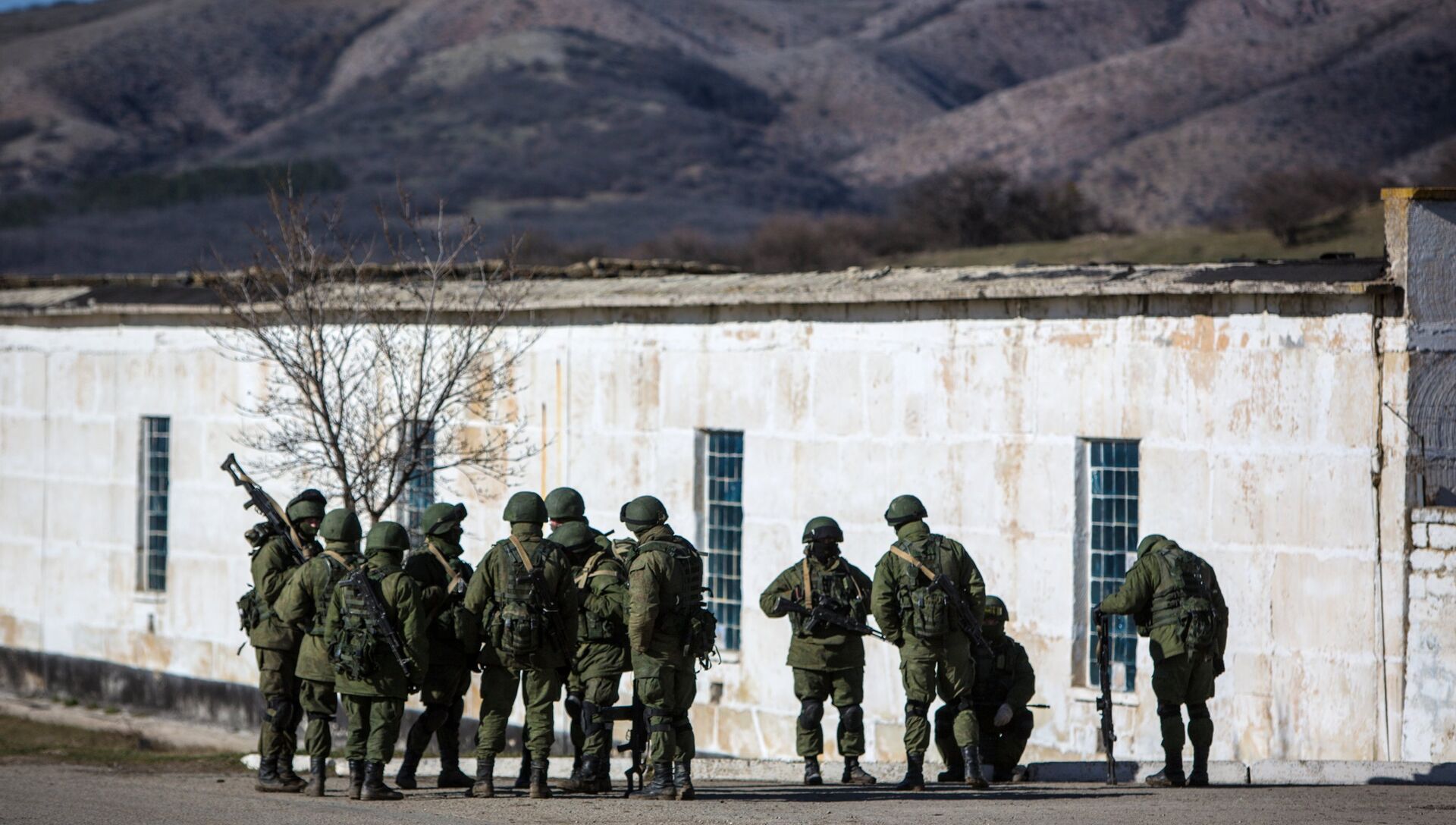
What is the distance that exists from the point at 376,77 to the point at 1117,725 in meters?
99.2

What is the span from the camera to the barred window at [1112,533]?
1445cm

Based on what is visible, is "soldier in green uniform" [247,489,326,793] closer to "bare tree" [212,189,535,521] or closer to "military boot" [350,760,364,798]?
"military boot" [350,760,364,798]

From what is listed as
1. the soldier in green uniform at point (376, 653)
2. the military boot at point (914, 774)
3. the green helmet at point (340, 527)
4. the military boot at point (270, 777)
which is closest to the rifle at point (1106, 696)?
the military boot at point (914, 774)

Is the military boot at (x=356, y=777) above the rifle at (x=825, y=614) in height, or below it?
below

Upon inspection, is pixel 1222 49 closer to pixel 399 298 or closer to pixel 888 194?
pixel 888 194

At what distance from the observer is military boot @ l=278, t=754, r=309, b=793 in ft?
40.6

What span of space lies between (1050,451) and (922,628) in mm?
3490

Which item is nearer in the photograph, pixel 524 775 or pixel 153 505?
pixel 524 775

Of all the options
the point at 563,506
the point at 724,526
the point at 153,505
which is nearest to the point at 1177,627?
the point at 563,506

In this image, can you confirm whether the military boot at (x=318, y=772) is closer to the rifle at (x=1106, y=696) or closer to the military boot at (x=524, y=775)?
the military boot at (x=524, y=775)

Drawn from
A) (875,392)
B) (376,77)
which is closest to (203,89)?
(376,77)

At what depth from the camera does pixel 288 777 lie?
40.8 feet

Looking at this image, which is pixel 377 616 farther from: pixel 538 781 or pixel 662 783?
pixel 662 783

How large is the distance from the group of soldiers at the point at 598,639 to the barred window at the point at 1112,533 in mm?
2231
